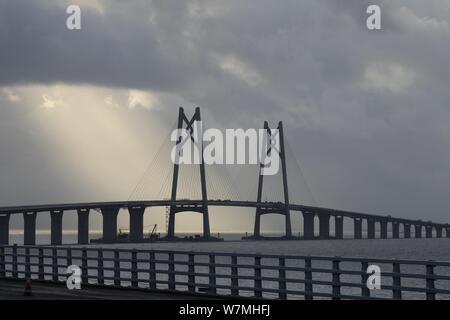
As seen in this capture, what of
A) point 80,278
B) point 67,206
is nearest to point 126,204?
point 67,206

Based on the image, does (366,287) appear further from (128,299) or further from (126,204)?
(126,204)

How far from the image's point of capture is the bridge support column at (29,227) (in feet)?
469

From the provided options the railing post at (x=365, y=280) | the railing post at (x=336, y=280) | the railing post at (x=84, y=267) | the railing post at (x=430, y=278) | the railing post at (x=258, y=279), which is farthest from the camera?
the railing post at (x=84, y=267)

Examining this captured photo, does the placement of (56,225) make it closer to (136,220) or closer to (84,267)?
(136,220)

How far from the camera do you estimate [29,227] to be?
469ft

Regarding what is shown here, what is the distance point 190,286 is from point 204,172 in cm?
10461

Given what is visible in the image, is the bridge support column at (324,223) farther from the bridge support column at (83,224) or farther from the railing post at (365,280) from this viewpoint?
the railing post at (365,280)

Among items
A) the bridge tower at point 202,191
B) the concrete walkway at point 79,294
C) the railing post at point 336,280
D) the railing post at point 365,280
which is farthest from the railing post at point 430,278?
the bridge tower at point 202,191

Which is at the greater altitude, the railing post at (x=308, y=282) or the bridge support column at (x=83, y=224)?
the railing post at (x=308, y=282)

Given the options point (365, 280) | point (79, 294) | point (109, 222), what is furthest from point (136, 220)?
point (365, 280)

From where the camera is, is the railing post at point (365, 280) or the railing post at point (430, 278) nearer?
the railing post at point (430, 278)

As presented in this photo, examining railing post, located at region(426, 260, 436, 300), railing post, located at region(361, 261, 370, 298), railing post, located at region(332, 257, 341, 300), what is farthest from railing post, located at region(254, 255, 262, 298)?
railing post, located at region(426, 260, 436, 300)

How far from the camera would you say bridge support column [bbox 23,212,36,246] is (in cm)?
14288
